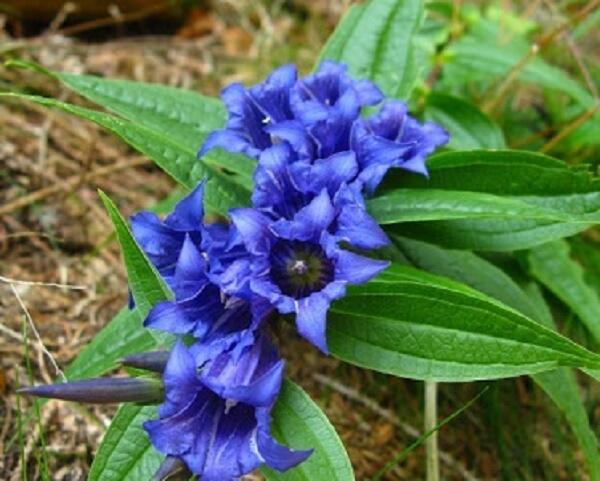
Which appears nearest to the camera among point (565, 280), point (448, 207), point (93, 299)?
point (448, 207)

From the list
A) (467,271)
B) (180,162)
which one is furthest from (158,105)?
(467,271)

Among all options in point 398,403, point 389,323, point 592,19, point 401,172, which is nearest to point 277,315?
point 389,323

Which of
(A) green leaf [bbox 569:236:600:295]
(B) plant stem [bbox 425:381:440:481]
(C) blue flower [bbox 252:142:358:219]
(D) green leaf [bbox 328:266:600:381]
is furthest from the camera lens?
(A) green leaf [bbox 569:236:600:295]

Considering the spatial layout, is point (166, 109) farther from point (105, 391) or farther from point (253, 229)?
point (105, 391)

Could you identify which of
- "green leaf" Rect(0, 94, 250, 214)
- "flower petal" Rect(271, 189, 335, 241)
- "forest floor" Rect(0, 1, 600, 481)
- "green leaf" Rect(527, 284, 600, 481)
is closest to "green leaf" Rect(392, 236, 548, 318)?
"green leaf" Rect(527, 284, 600, 481)

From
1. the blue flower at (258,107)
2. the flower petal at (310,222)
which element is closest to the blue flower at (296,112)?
the blue flower at (258,107)

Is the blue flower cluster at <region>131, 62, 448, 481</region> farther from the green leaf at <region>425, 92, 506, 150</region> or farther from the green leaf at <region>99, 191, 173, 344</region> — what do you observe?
the green leaf at <region>425, 92, 506, 150</region>

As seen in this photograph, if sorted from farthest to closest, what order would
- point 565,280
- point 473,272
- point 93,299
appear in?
point 93,299
point 565,280
point 473,272
